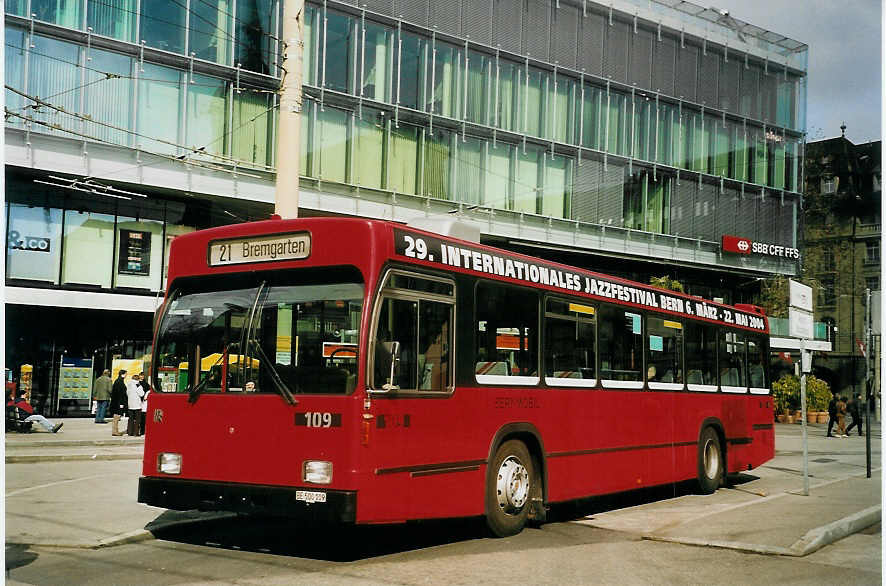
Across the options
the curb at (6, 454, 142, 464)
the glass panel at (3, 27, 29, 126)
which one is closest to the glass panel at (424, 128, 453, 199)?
the glass panel at (3, 27, 29, 126)

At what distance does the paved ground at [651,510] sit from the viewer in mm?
9539

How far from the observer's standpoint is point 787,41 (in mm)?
44312

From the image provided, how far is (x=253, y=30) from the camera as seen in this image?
29.7 m

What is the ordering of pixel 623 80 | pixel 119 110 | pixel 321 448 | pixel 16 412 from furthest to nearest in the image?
pixel 623 80, pixel 119 110, pixel 16 412, pixel 321 448

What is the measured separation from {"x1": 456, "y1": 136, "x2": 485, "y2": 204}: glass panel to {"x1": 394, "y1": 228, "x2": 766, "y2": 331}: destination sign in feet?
63.2

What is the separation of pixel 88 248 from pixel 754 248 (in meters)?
29.1

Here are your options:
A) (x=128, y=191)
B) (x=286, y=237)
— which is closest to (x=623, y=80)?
(x=128, y=191)

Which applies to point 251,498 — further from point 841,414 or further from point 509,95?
point 509,95

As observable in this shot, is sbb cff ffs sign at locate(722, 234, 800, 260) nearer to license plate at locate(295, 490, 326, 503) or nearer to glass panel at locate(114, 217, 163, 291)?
glass panel at locate(114, 217, 163, 291)

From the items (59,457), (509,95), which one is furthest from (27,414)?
(509,95)

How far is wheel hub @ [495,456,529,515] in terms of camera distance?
383 inches

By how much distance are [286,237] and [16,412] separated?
1837cm

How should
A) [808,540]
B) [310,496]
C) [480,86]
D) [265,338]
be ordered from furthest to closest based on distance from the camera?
[480,86] < [808,540] < [265,338] < [310,496]

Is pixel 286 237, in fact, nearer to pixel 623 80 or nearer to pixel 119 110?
pixel 119 110
